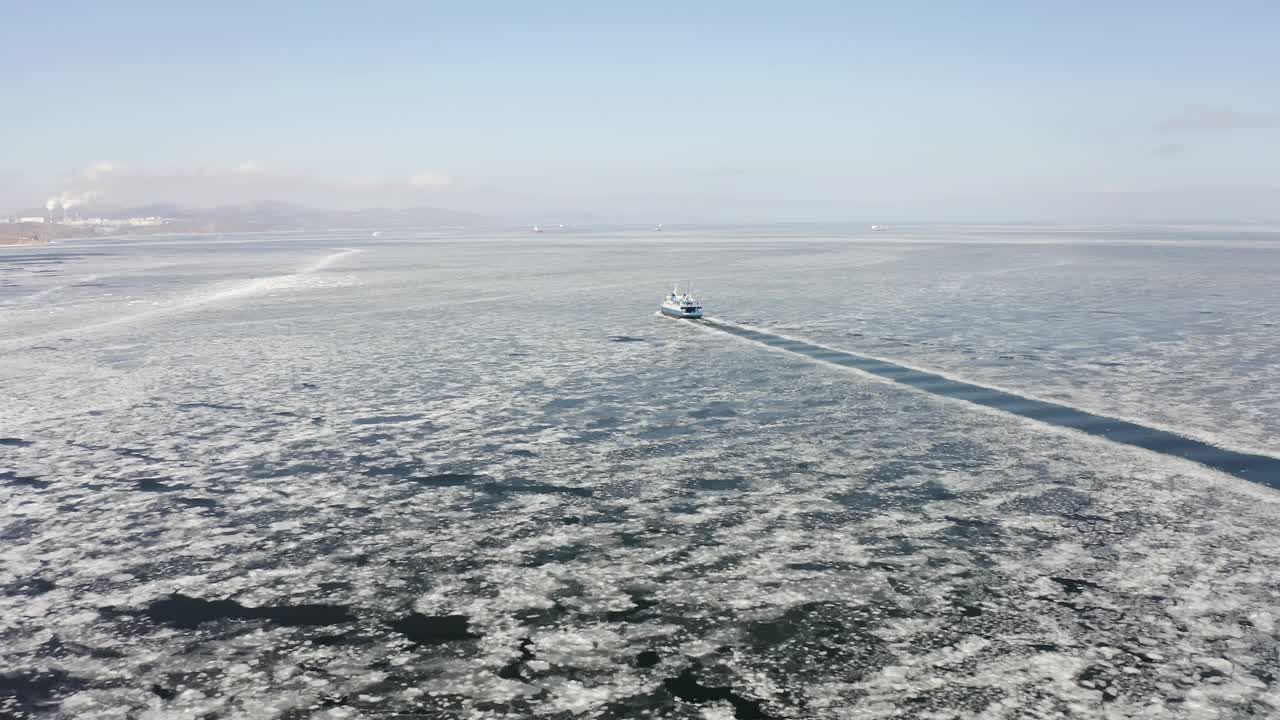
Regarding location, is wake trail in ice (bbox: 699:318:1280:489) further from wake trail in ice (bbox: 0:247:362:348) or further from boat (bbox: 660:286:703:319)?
wake trail in ice (bbox: 0:247:362:348)

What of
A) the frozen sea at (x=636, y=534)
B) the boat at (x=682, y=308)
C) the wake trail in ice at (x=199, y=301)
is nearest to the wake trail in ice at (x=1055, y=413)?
the frozen sea at (x=636, y=534)

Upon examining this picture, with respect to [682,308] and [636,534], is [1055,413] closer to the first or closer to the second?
[636,534]

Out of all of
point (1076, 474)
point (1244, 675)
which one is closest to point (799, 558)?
point (1244, 675)

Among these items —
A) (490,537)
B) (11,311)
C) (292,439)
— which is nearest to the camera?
(490,537)

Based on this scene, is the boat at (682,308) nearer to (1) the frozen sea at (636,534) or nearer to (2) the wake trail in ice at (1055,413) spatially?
(2) the wake trail in ice at (1055,413)

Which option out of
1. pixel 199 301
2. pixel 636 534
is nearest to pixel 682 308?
pixel 636 534

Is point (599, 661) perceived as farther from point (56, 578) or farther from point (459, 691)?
point (56, 578)
